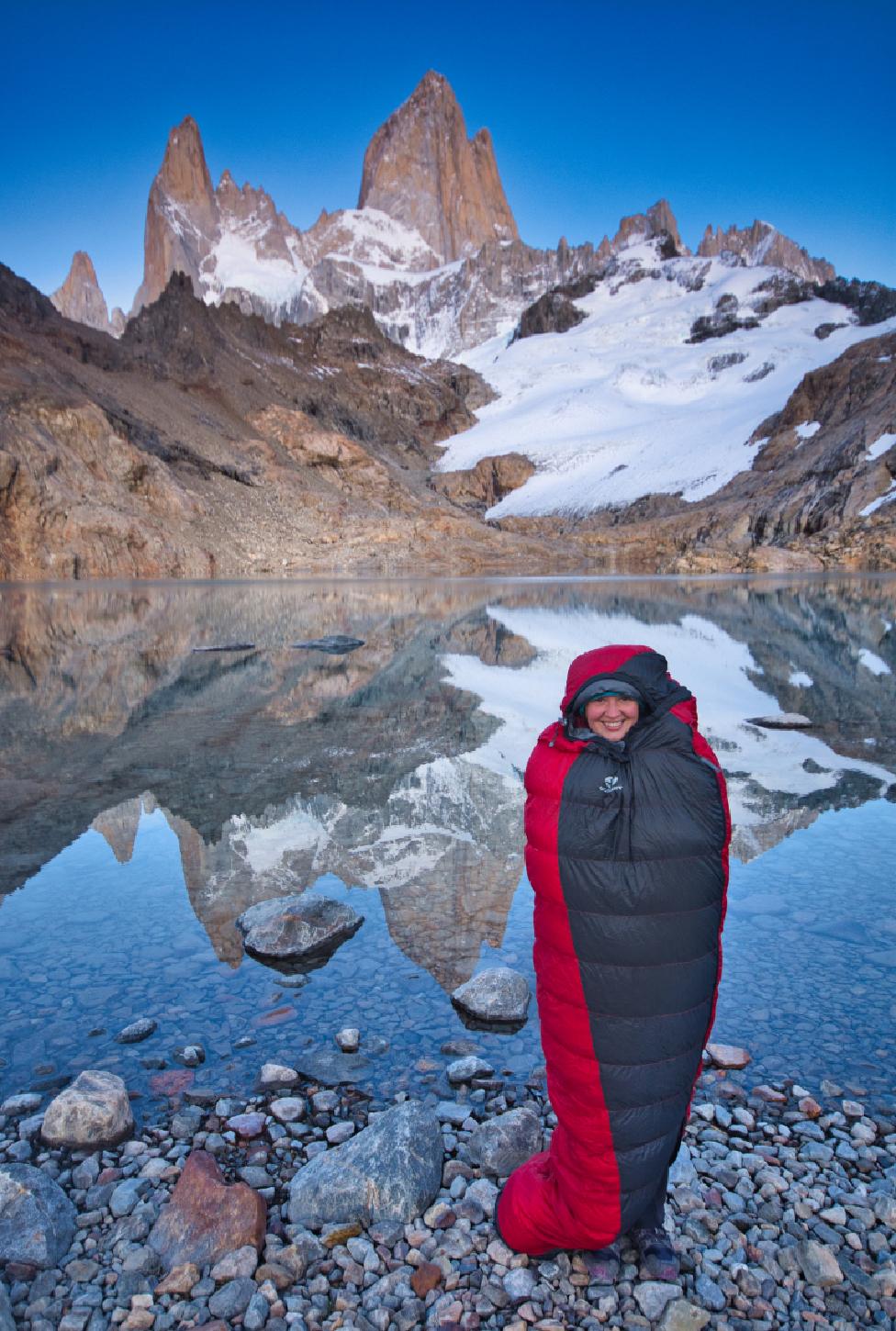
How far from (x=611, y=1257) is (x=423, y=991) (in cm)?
186

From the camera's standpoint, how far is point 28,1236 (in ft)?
8.60

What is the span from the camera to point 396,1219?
9.14 feet

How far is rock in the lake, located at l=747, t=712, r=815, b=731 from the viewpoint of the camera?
10680 millimetres

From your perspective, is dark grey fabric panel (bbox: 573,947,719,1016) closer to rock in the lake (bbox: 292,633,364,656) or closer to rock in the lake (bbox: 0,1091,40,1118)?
rock in the lake (bbox: 0,1091,40,1118)

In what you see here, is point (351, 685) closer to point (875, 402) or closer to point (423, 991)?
point (423, 991)

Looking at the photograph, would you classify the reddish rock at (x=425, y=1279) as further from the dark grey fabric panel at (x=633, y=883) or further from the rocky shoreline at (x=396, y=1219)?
the dark grey fabric panel at (x=633, y=883)

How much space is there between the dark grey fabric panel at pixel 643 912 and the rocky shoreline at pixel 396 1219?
1.22ft

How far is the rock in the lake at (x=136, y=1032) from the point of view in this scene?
3.91 metres

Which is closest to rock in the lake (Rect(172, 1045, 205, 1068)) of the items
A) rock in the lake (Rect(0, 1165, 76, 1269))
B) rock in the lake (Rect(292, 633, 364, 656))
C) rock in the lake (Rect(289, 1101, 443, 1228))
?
rock in the lake (Rect(0, 1165, 76, 1269))

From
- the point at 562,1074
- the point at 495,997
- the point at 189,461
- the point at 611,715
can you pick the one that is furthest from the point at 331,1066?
the point at 189,461

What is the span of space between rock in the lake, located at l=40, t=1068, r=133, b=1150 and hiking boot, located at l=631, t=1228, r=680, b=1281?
203cm

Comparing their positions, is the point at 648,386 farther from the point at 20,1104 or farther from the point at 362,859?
the point at 20,1104

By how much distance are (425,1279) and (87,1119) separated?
4.94ft

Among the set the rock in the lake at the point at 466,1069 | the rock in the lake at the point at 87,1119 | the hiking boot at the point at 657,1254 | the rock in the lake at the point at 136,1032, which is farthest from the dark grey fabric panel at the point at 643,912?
the rock in the lake at the point at 136,1032
